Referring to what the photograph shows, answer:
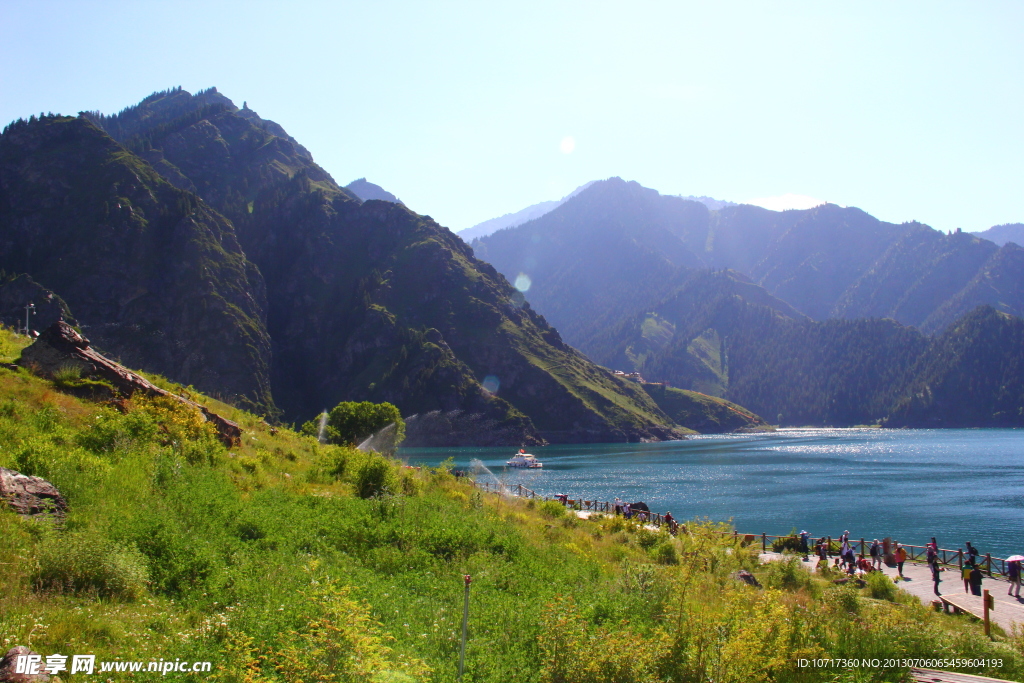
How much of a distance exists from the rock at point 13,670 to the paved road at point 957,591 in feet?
71.3

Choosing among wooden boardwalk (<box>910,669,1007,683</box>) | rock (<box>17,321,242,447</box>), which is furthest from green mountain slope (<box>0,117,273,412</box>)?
wooden boardwalk (<box>910,669,1007,683</box>)

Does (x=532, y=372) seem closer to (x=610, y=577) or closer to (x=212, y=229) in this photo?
(x=212, y=229)

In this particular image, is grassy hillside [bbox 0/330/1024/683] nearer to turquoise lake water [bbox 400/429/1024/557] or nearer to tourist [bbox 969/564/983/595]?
tourist [bbox 969/564/983/595]

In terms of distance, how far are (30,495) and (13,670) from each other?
16.6 ft

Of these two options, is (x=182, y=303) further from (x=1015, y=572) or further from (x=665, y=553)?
(x=1015, y=572)

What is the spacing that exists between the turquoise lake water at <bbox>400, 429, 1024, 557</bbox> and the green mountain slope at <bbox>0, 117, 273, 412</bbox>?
10293 centimetres

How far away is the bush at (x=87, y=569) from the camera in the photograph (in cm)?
768

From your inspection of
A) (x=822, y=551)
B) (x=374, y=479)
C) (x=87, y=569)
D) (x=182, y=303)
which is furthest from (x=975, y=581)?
(x=182, y=303)

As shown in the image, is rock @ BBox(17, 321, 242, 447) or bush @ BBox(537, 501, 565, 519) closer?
rock @ BBox(17, 321, 242, 447)

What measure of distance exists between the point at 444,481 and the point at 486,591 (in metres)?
12.3

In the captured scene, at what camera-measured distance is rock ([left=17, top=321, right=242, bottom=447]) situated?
17.3 m

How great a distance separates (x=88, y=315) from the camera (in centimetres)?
15025

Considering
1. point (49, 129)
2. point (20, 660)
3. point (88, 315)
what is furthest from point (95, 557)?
point (49, 129)

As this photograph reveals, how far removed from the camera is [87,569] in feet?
25.8
